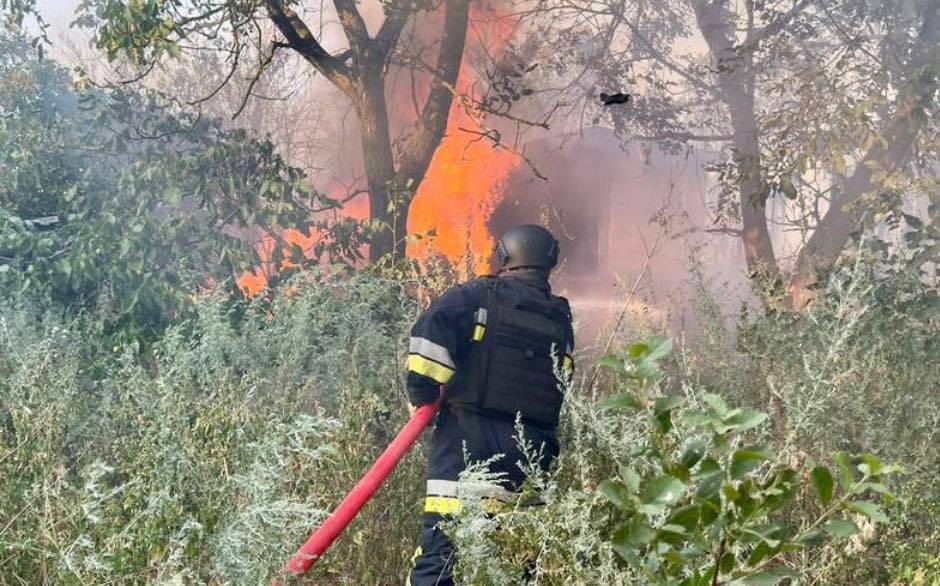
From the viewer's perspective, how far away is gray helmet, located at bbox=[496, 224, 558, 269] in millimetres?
3590

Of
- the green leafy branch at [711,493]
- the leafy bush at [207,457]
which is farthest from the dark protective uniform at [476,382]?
the green leafy branch at [711,493]

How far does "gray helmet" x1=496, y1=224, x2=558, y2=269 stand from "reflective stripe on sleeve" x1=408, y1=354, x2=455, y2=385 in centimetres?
63

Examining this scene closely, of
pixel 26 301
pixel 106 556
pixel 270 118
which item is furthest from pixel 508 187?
pixel 106 556

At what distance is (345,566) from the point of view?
340 centimetres

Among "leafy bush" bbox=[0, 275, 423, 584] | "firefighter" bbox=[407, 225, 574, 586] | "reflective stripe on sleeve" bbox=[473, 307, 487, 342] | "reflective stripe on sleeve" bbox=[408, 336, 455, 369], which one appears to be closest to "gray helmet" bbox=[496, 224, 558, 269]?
"firefighter" bbox=[407, 225, 574, 586]

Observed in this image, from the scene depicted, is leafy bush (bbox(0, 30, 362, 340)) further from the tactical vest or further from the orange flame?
the tactical vest

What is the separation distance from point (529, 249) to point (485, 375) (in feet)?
1.92

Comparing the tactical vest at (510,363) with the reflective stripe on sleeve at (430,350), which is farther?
the tactical vest at (510,363)

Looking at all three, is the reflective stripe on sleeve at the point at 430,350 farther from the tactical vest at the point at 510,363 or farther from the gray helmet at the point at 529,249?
the gray helmet at the point at 529,249

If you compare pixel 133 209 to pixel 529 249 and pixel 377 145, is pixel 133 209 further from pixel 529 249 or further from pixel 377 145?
pixel 529 249

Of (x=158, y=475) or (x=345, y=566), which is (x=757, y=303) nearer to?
(x=345, y=566)

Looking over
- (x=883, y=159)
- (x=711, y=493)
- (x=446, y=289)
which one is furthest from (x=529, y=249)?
(x=883, y=159)

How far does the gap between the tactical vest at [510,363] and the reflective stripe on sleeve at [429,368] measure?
0.64ft

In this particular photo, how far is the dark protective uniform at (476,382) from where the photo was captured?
325 centimetres
